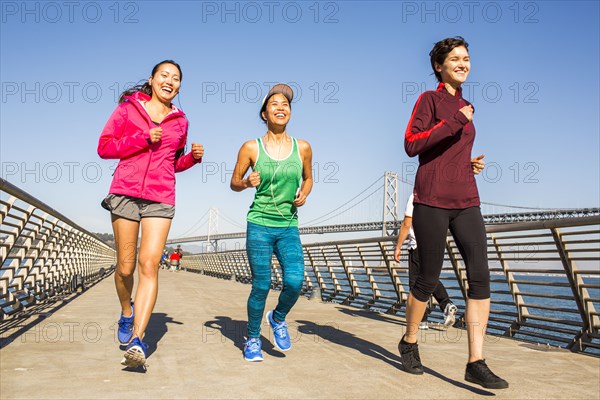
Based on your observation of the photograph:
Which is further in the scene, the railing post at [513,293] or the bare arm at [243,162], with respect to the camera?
the railing post at [513,293]

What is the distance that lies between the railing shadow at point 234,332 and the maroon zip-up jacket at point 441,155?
147 centimetres

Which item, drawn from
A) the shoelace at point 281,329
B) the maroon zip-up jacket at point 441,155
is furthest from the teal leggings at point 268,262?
the maroon zip-up jacket at point 441,155

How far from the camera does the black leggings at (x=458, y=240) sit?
320 centimetres

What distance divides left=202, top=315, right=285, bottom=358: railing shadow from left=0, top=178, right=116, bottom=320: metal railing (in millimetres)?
1725

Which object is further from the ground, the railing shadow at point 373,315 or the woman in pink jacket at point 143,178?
the woman in pink jacket at point 143,178

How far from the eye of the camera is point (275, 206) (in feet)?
12.6

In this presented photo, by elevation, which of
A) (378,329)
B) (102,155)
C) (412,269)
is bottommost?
(378,329)

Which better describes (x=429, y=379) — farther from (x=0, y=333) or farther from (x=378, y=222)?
(x=378, y=222)

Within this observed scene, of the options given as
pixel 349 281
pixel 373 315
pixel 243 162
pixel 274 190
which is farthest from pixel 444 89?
pixel 349 281

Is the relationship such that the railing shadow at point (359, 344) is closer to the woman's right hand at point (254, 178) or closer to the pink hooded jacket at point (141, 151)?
the woman's right hand at point (254, 178)

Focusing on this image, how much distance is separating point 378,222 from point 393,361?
231 feet

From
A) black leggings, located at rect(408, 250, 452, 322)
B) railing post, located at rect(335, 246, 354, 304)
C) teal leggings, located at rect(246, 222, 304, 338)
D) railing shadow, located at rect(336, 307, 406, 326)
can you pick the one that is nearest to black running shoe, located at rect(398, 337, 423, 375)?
teal leggings, located at rect(246, 222, 304, 338)

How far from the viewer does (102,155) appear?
356 centimetres

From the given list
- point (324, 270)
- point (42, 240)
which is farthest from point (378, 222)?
point (42, 240)
